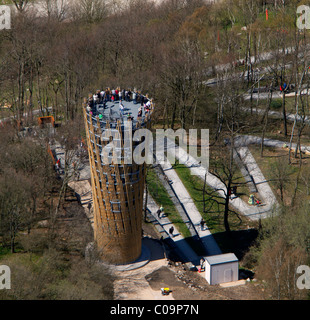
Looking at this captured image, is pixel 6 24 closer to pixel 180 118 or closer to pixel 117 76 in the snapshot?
pixel 117 76


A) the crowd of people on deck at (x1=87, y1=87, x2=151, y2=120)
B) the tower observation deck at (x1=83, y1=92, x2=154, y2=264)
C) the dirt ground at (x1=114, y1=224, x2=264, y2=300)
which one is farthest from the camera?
the crowd of people on deck at (x1=87, y1=87, x2=151, y2=120)

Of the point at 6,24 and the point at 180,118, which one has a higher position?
the point at 6,24

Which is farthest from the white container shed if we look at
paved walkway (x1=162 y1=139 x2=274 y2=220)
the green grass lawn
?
paved walkway (x1=162 y1=139 x2=274 y2=220)

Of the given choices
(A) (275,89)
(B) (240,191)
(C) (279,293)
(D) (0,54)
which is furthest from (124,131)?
(D) (0,54)

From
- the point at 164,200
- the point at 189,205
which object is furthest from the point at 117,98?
the point at 189,205

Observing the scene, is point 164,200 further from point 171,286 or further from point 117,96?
point 117,96

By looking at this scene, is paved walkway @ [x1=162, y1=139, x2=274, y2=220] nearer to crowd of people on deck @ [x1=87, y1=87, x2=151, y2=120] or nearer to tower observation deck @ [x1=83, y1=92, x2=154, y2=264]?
tower observation deck @ [x1=83, y1=92, x2=154, y2=264]

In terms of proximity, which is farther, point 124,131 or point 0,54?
point 0,54
